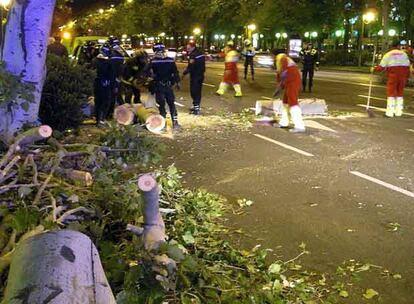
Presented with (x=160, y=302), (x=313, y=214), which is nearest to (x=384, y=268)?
(x=313, y=214)

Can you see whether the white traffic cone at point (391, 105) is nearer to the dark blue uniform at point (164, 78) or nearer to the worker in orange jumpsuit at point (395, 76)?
the worker in orange jumpsuit at point (395, 76)

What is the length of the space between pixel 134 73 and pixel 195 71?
151 centimetres

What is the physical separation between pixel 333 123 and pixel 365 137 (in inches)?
65.7

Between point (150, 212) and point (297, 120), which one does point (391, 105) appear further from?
point (150, 212)

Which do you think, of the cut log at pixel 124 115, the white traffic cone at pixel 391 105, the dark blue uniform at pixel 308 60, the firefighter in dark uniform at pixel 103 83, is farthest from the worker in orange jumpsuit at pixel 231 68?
the cut log at pixel 124 115

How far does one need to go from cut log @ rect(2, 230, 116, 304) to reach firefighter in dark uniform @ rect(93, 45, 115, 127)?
318 inches

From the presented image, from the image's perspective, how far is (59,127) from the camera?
9594mm

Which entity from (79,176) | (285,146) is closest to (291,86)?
(285,146)

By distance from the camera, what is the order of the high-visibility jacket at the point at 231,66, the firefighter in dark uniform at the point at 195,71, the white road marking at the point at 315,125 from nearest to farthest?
1. the white road marking at the point at 315,125
2. the firefighter in dark uniform at the point at 195,71
3. the high-visibility jacket at the point at 231,66

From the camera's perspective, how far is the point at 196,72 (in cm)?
1349

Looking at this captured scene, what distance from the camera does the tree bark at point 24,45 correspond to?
22.1ft

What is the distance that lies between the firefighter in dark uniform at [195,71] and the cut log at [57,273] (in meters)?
10.5

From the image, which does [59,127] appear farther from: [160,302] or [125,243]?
[160,302]

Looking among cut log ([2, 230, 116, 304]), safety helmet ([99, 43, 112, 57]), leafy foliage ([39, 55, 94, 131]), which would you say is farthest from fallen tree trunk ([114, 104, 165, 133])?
cut log ([2, 230, 116, 304])
